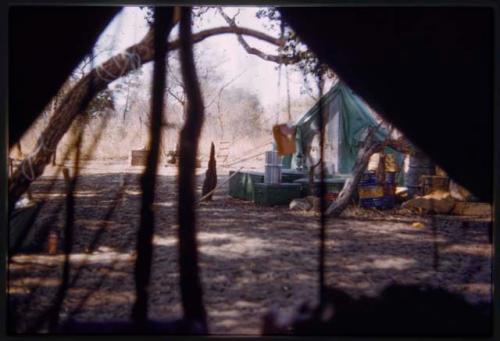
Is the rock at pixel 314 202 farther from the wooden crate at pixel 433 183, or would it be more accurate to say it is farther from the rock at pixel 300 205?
the wooden crate at pixel 433 183

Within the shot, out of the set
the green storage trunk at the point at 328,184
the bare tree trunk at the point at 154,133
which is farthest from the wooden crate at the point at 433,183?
the bare tree trunk at the point at 154,133

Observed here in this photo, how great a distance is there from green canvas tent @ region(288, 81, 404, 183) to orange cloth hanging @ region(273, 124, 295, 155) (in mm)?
33

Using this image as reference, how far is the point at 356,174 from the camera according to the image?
161 inches

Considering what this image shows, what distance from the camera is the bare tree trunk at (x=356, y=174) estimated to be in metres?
4.07

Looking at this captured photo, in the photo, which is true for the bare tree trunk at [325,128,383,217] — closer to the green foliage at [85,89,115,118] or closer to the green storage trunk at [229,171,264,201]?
the green storage trunk at [229,171,264,201]

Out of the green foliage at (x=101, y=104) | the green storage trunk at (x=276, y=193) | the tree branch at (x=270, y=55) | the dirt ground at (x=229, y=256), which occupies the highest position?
the tree branch at (x=270, y=55)

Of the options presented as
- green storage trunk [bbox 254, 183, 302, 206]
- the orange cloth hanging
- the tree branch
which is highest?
the tree branch

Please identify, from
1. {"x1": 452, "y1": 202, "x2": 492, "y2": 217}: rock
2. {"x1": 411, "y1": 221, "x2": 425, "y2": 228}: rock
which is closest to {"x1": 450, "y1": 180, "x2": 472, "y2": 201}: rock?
{"x1": 452, "y1": 202, "x2": 492, "y2": 217}: rock

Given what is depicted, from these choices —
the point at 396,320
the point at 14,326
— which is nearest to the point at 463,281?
the point at 396,320

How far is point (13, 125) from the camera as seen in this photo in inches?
156

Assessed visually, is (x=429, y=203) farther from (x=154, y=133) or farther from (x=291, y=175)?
(x=154, y=133)

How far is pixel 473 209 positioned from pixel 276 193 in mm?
1327

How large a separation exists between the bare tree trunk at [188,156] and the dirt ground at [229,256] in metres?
0.06

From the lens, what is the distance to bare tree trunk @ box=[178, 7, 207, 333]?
3.97 metres
